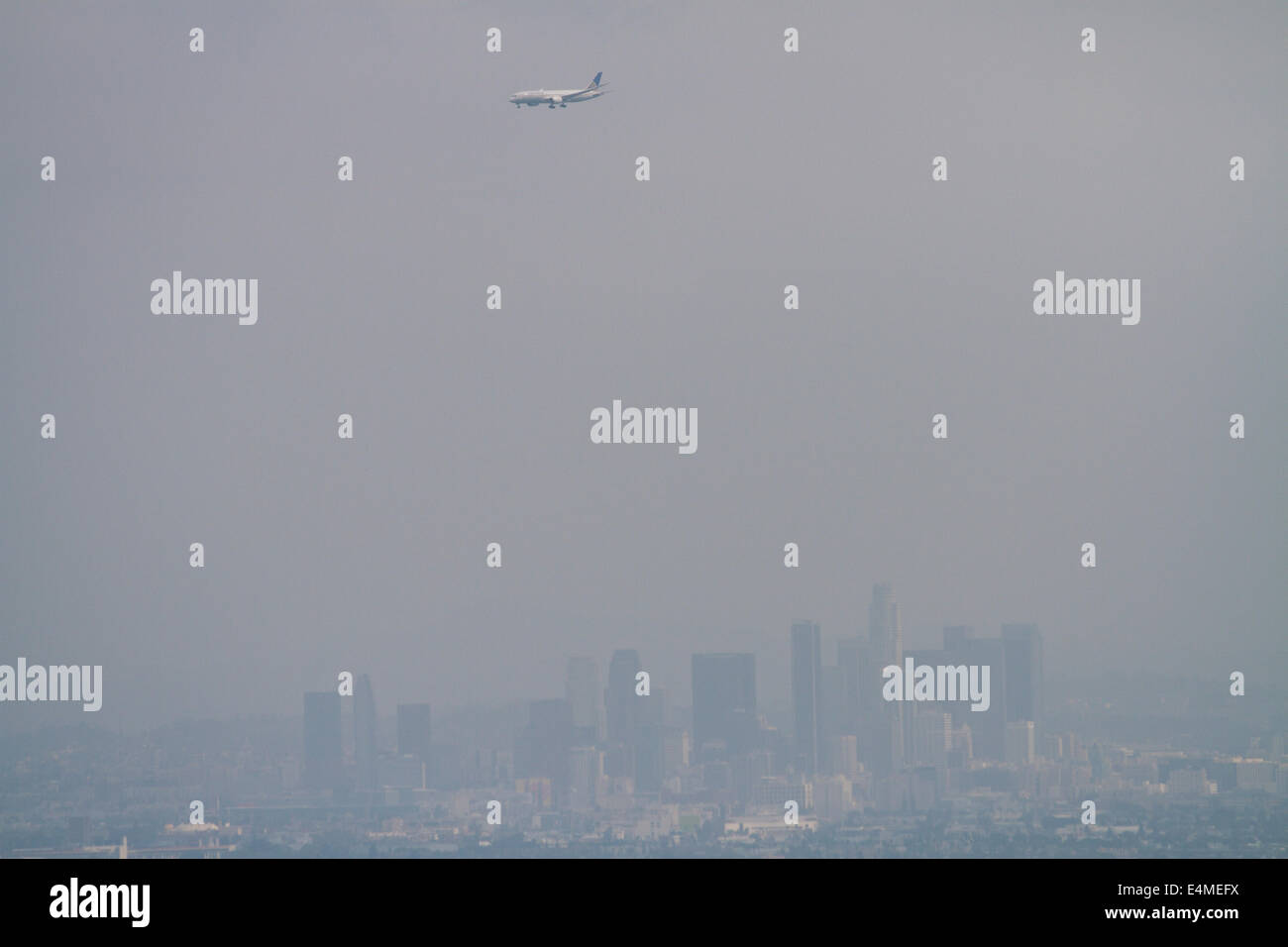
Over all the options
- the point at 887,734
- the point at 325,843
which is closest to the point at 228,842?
the point at 325,843

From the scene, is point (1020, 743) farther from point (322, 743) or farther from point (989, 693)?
point (322, 743)

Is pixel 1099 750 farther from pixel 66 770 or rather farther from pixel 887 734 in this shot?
pixel 66 770

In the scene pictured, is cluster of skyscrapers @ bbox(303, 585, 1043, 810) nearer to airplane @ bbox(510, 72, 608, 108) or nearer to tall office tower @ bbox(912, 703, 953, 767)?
tall office tower @ bbox(912, 703, 953, 767)

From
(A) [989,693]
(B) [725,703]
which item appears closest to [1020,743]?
(A) [989,693]

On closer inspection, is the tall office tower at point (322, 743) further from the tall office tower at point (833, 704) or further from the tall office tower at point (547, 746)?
the tall office tower at point (833, 704)
